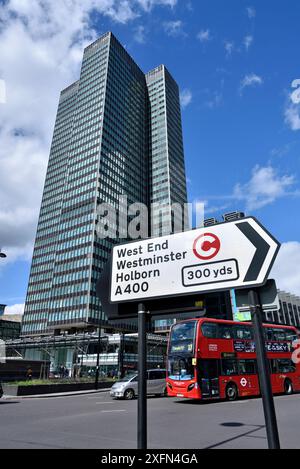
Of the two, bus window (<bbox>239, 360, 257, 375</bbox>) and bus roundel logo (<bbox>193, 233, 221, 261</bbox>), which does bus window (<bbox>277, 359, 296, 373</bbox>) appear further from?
A: bus roundel logo (<bbox>193, 233, 221, 261</bbox>)

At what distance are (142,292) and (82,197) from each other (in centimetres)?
10036

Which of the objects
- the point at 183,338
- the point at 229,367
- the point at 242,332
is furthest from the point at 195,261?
the point at 242,332

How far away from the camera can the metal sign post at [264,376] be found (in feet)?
8.01

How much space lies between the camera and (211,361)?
54.9 feet

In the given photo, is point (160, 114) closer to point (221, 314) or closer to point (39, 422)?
point (221, 314)

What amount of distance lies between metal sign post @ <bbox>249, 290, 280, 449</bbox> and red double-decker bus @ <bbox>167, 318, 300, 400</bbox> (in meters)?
14.2

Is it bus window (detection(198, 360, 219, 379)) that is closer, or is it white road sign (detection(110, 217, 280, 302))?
white road sign (detection(110, 217, 280, 302))

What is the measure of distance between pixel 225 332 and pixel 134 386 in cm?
724

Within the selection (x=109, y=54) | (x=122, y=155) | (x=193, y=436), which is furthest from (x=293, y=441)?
(x=109, y=54)

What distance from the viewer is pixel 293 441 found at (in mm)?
7133

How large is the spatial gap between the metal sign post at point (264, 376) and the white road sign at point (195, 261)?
0.69ft

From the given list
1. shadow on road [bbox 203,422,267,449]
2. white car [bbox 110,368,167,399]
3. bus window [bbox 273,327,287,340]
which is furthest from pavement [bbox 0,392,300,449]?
bus window [bbox 273,327,287,340]

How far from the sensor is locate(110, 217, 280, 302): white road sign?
9.73ft

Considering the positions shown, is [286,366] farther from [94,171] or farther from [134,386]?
[94,171]
